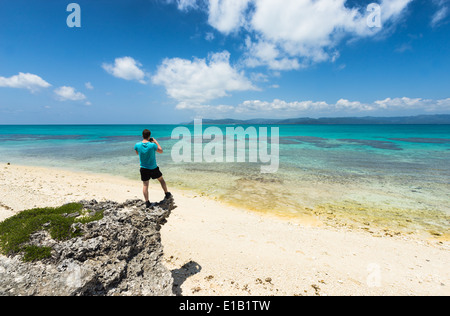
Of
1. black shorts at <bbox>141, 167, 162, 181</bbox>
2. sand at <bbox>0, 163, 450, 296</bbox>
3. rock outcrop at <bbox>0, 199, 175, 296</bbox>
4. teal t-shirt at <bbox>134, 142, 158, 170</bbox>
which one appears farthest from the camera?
black shorts at <bbox>141, 167, 162, 181</bbox>

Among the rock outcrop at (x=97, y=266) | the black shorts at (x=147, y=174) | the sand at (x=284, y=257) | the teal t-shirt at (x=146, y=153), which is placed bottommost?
the sand at (x=284, y=257)

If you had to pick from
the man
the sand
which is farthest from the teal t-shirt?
the sand

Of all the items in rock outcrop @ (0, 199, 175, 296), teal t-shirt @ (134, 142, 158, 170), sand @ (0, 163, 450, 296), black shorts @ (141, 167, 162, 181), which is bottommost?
sand @ (0, 163, 450, 296)

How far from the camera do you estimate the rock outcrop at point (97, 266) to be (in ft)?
9.45

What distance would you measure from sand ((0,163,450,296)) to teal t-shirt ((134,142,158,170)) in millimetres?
2224

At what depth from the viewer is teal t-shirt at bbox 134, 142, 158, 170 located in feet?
23.4

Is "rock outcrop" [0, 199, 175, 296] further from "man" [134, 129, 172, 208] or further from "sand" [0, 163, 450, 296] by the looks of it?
"man" [134, 129, 172, 208]

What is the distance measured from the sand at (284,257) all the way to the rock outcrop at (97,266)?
0.88 metres

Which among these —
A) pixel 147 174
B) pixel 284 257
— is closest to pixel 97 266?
pixel 147 174

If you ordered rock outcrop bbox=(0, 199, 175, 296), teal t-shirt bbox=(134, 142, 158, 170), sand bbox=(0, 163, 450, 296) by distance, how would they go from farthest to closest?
teal t-shirt bbox=(134, 142, 158, 170) < sand bbox=(0, 163, 450, 296) < rock outcrop bbox=(0, 199, 175, 296)

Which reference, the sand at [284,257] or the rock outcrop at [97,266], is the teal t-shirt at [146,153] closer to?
the sand at [284,257]

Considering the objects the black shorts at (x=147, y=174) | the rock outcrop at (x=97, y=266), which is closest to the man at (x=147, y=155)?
the black shorts at (x=147, y=174)

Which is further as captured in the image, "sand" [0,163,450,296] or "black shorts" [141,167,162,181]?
"black shorts" [141,167,162,181]

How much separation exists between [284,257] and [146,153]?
563 centimetres
